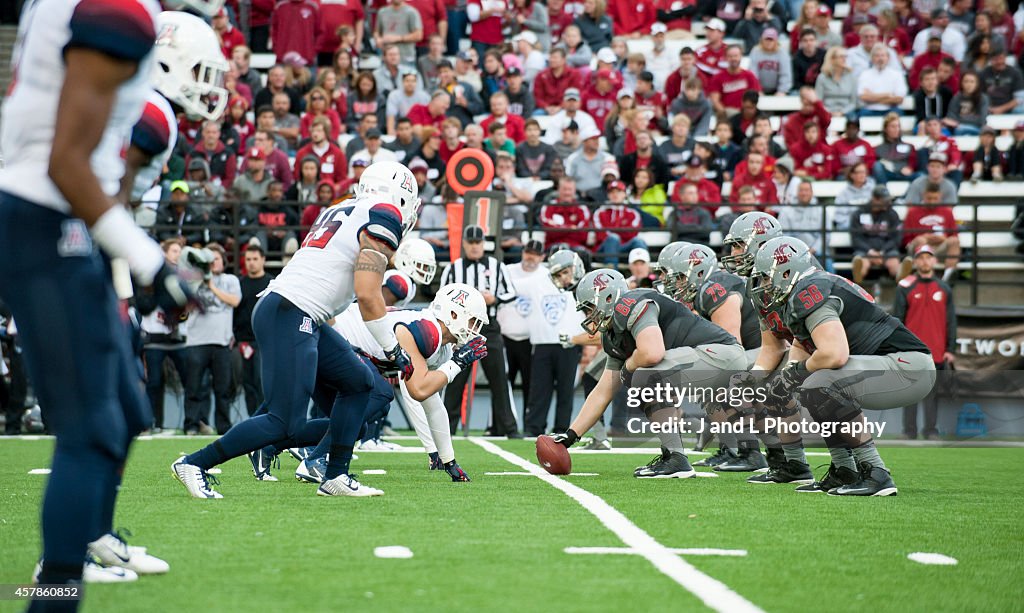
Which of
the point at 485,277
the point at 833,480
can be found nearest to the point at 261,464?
the point at 833,480

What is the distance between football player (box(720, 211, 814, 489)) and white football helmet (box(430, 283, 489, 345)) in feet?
5.98

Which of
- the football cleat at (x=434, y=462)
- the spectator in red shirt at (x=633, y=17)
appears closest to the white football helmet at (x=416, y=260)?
the football cleat at (x=434, y=462)

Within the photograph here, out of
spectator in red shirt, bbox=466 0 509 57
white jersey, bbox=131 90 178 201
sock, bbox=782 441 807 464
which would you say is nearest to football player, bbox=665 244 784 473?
sock, bbox=782 441 807 464

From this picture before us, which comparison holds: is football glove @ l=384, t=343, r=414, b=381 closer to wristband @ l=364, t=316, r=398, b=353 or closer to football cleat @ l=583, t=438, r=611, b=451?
wristband @ l=364, t=316, r=398, b=353

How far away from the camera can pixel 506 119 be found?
17078mm

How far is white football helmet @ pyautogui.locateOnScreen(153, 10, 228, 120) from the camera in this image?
4.75 metres

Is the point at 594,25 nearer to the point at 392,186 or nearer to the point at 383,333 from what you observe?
the point at 392,186

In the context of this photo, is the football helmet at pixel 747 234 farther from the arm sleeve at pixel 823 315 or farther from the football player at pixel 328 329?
the football player at pixel 328 329

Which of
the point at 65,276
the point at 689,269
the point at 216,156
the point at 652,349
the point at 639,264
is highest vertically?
the point at 216,156

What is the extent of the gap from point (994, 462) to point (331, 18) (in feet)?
37.9

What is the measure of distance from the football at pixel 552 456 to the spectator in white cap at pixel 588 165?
7.89 m

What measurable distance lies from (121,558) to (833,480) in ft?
16.0

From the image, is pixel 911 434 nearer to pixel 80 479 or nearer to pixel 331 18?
pixel 331 18

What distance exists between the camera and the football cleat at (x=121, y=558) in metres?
4.39
